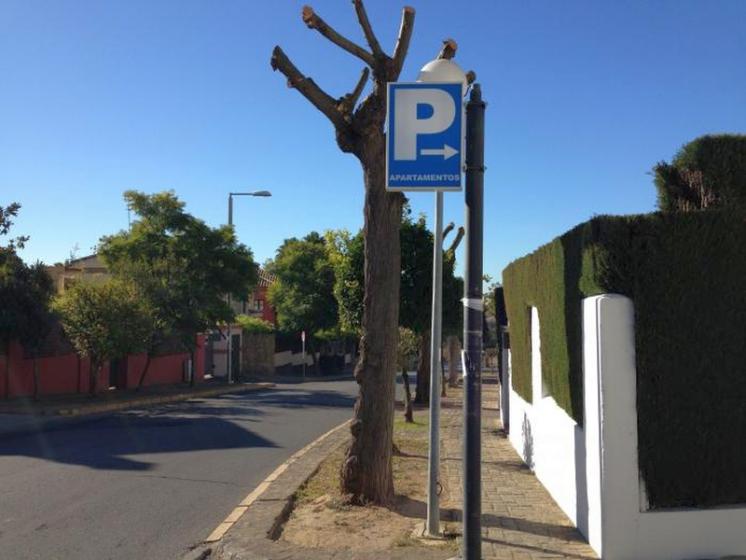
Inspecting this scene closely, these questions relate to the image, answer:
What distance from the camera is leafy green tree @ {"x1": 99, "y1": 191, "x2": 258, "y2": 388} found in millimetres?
26703

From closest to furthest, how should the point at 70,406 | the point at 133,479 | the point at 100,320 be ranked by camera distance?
1. the point at 133,479
2. the point at 70,406
3. the point at 100,320

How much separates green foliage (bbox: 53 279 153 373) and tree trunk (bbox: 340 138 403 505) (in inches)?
648

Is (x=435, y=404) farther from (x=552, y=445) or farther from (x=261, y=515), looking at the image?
(x=261, y=515)

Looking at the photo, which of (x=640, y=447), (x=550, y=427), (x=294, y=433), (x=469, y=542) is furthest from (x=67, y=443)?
(x=640, y=447)

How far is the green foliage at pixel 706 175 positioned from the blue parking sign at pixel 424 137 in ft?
6.65

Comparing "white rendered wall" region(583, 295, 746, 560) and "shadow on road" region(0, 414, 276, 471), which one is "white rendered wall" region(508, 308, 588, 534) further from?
"shadow on road" region(0, 414, 276, 471)

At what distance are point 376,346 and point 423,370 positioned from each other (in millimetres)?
14206

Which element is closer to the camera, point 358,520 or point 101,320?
point 358,520

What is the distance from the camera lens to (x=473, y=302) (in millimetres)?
5633

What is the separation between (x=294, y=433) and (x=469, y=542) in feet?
32.4

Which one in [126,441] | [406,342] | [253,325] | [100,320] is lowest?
[126,441]

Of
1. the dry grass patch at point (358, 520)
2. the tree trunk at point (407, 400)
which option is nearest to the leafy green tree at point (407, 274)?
the tree trunk at point (407, 400)

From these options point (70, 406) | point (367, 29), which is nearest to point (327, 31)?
point (367, 29)

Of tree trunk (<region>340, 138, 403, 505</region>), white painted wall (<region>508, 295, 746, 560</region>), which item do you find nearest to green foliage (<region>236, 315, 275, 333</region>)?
tree trunk (<region>340, 138, 403, 505</region>)
